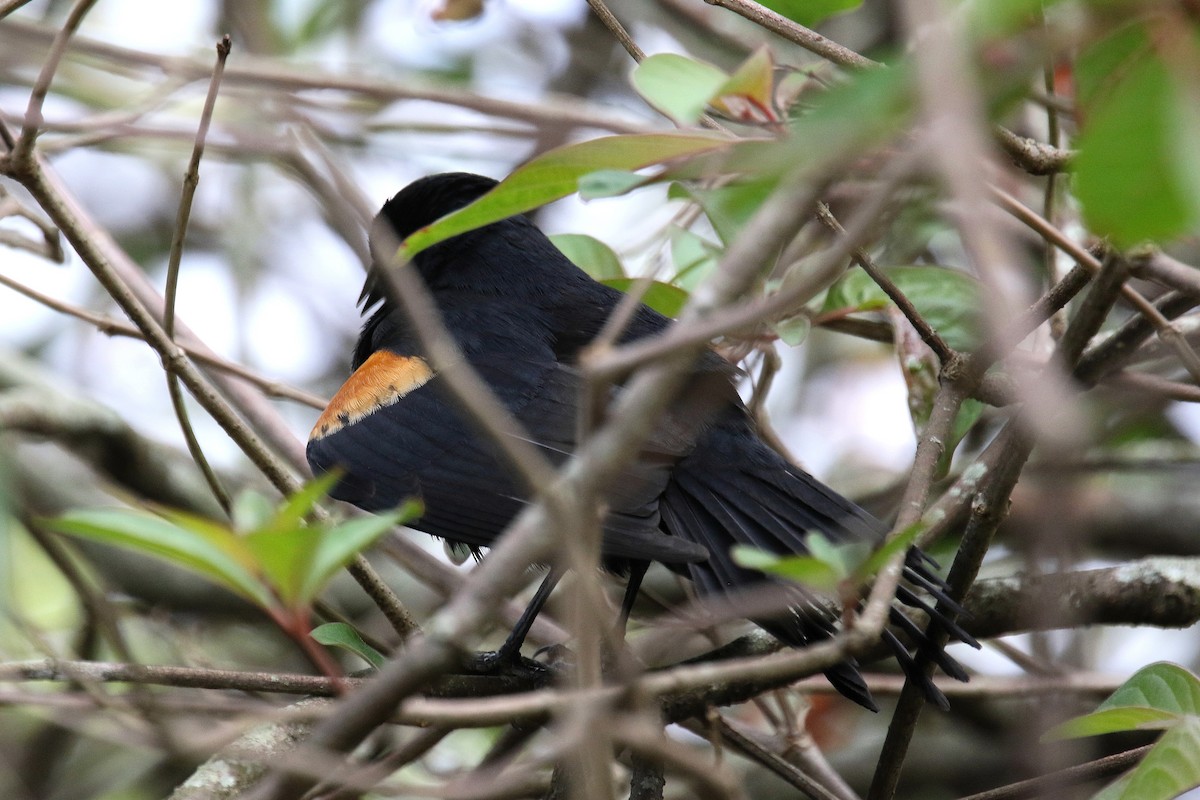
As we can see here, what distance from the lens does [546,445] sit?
2.25 meters

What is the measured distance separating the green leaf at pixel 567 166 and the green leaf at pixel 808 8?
401mm

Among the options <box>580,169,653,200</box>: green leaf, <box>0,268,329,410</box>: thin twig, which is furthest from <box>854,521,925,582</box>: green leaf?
<box>0,268,329,410</box>: thin twig

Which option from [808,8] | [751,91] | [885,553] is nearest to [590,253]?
[808,8]

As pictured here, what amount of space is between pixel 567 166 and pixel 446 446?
4.13 ft

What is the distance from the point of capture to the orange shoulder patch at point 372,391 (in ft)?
8.50

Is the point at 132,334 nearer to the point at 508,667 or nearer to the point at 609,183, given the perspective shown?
the point at 508,667

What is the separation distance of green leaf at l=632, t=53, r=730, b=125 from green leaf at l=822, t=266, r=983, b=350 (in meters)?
0.98

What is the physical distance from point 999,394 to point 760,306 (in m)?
1.26

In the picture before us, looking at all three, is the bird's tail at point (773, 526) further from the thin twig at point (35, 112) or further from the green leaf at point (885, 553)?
the thin twig at point (35, 112)

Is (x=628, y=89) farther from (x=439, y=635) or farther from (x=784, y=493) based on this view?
(x=439, y=635)

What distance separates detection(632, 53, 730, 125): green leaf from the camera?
3.81 feet

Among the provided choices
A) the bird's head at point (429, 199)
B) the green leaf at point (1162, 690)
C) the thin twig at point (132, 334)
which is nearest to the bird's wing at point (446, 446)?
the thin twig at point (132, 334)

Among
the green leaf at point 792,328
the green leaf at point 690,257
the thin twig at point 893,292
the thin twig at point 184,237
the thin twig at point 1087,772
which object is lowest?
the thin twig at point 1087,772

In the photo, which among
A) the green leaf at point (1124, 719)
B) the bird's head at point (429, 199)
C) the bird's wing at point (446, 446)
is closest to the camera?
the green leaf at point (1124, 719)
